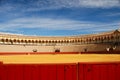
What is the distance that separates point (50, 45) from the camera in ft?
146

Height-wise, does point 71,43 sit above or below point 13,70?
below

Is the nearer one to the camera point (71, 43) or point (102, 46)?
point (102, 46)

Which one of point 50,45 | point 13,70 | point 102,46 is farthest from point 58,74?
point 50,45

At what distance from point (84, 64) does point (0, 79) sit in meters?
3.03

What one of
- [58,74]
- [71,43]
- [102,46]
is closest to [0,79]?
[58,74]

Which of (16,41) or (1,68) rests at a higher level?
(1,68)

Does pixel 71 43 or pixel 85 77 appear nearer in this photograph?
pixel 85 77

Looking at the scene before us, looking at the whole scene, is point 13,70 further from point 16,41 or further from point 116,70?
point 16,41

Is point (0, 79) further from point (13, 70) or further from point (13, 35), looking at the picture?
point (13, 35)

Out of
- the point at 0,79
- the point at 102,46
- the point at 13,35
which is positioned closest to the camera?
the point at 0,79

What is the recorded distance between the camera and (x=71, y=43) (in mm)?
45812

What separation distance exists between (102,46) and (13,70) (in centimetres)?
3262

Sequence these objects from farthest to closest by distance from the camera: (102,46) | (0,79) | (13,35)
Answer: (13,35) < (102,46) < (0,79)

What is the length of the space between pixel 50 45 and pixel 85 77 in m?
35.2
